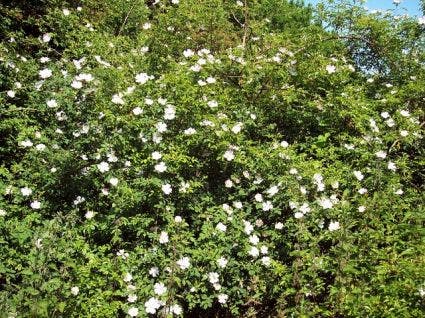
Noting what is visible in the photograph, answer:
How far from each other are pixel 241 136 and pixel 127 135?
0.93m

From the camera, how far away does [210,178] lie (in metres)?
3.62

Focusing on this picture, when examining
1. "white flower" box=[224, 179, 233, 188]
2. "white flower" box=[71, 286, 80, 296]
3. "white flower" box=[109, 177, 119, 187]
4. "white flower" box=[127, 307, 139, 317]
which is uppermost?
"white flower" box=[109, 177, 119, 187]

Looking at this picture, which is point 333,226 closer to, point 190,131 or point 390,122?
point 190,131

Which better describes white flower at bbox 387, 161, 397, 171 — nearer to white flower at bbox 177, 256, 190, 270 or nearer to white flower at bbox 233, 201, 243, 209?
white flower at bbox 233, 201, 243, 209

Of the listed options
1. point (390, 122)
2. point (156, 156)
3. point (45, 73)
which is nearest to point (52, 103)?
point (45, 73)

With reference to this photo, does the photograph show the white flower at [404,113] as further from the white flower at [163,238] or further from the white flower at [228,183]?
the white flower at [163,238]

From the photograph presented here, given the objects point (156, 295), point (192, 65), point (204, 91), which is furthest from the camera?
point (192, 65)

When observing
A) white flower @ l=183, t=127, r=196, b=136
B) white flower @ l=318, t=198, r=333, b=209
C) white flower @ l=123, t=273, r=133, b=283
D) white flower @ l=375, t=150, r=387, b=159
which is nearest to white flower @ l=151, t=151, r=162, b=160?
white flower @ l=183, t=127, r=196, b=136

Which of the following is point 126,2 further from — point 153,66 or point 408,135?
point 408,135

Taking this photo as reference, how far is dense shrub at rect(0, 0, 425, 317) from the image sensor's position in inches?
105

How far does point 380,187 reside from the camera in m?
3.44

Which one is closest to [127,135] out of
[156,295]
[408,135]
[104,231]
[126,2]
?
[104,231]

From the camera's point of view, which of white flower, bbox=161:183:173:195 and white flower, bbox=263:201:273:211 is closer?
white flower, bbox=161:183:173:195

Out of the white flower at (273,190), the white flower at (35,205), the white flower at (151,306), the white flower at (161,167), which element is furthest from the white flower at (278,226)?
the white flower at (35,205)
